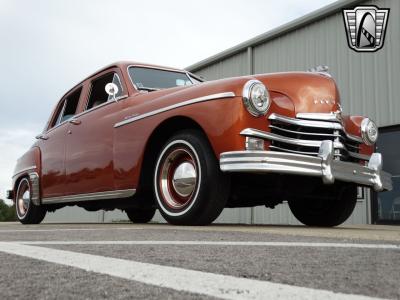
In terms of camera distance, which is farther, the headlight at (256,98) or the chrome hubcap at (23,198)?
the chrome hubcap at (23,198)

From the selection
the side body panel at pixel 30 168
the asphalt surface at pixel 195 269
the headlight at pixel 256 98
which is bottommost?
the asphalt surface at pixel 195 269

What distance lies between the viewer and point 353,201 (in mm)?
5699

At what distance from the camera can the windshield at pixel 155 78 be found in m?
6.23

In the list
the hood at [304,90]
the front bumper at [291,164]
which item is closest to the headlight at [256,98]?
the hood at [304,90]

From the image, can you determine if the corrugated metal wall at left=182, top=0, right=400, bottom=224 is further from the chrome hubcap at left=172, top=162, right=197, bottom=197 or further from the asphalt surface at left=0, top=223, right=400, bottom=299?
the asphalt surface at left=0, top=223, right=400, bottom=299

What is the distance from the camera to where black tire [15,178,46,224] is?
26.2 feet

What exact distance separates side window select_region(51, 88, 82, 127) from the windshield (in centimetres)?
126

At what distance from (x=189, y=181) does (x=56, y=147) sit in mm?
3134

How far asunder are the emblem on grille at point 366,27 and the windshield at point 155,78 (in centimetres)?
569

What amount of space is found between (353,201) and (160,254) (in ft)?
12.0

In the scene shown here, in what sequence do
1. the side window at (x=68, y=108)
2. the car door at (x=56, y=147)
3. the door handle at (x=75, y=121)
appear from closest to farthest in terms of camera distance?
the door handle at (x=75, y=121)
the car door at (x=56, y=147)
the side window at (x=68, y=108)

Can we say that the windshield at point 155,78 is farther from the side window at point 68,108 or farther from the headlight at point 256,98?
the headlight at point 256,98

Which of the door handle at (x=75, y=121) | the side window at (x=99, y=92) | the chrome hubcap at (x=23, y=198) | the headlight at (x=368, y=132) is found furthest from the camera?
the chrome hubcap at (x=23, y=198)

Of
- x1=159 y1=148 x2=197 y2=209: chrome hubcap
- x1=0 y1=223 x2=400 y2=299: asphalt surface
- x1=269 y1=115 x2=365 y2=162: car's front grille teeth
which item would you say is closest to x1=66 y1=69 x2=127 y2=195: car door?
x1=159 y1=148 x2=197 y2=209: chrome hubcap
